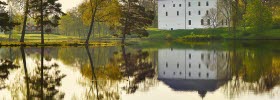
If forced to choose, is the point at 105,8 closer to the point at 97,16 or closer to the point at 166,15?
the point at 97,16

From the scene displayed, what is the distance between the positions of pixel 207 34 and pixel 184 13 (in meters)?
16.7

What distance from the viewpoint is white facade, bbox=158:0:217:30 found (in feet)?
363

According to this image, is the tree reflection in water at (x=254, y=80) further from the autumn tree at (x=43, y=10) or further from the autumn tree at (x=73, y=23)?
the autumn tree at (x=73, y=23)

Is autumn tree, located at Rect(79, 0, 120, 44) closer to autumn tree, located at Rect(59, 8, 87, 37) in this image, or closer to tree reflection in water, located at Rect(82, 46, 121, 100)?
tree reflection in water, located at Rect(82, 46, 121, 100)

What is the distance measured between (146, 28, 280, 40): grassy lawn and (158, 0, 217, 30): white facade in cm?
628

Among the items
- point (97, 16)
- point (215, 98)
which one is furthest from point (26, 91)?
point (97, 16)

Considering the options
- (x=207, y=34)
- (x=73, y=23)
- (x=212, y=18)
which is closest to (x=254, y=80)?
(x=207, y=34)

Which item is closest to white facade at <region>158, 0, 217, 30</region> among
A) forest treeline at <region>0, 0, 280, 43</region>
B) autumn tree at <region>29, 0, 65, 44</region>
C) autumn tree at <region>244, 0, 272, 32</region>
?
forest treeline at <region>0, 0, 280, 43</region>

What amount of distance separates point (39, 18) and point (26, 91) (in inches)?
1614

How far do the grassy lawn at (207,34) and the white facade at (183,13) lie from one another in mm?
6283

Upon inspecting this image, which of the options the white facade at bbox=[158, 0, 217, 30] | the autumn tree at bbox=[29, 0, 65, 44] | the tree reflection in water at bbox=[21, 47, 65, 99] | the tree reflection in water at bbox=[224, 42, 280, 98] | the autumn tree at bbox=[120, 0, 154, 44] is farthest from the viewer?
the white facade at bbox=[158, 0, 217, 30]

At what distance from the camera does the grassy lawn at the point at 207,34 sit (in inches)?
3526

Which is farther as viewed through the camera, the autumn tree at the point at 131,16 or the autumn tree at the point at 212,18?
the autumn tree at the point at 212,18

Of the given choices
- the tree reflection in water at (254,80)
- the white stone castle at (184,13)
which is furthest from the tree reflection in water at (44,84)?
the white stone castle at (184,13)
